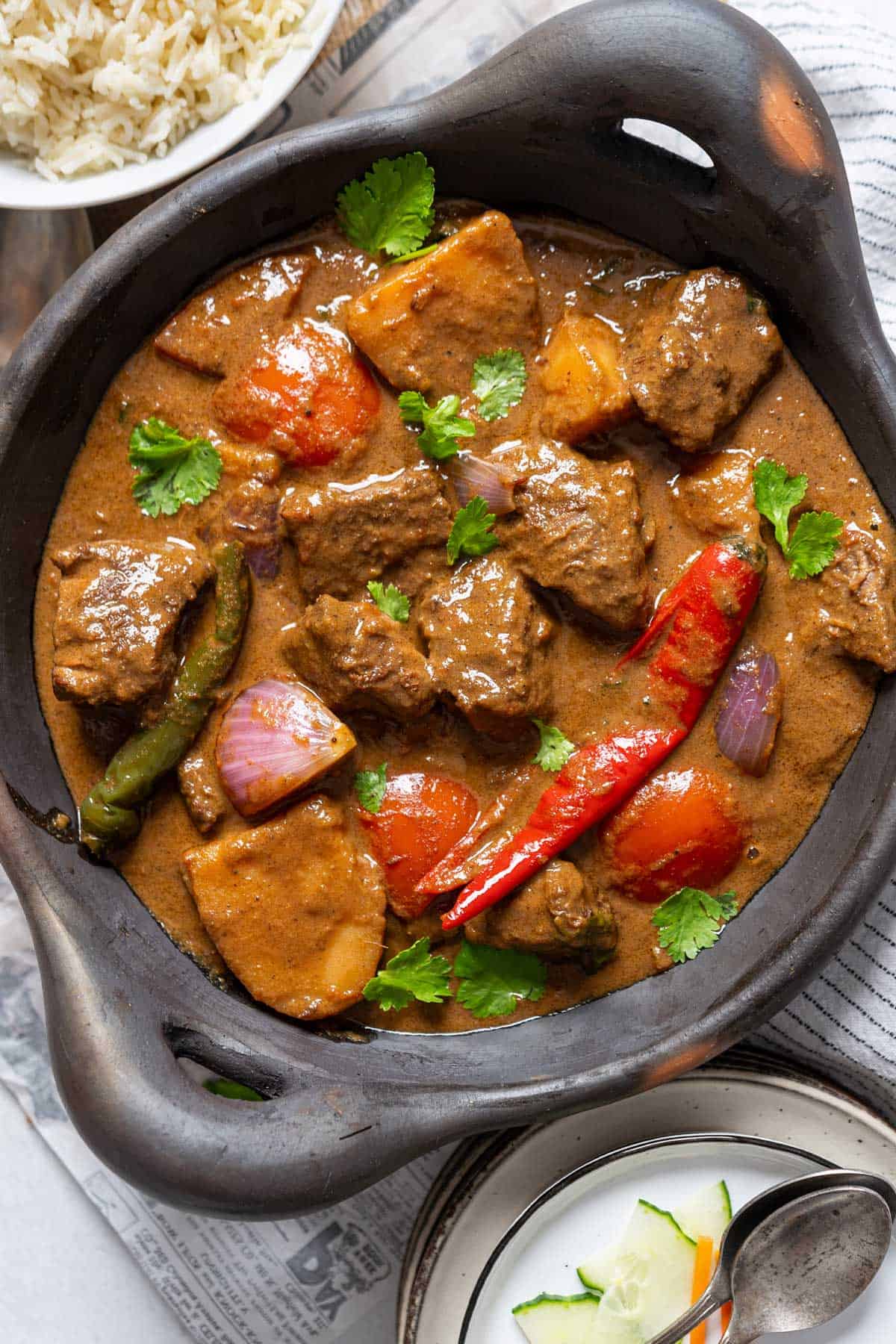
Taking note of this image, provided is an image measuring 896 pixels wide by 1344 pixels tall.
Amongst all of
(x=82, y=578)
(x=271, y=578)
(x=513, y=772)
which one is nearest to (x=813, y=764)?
(x=513, y=772)

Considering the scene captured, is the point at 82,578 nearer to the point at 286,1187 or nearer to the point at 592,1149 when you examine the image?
the point at 286,1187

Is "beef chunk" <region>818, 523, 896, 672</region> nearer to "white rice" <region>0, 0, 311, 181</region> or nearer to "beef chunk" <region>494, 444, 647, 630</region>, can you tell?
"beef chunk" <region>494, 444, 647, 630</region>

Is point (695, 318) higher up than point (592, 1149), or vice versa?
point (695, 318)

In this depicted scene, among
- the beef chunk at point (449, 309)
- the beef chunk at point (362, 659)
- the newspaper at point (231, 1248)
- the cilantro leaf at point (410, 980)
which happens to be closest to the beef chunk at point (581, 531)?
the beef chunk at point (449, 309)

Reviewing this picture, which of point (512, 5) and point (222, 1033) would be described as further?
point (512, 5)

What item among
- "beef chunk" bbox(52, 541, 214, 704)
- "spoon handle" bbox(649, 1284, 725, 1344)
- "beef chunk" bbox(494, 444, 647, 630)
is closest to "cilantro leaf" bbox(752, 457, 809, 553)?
"beef chunk" bbox(494, 444, 647, 630)

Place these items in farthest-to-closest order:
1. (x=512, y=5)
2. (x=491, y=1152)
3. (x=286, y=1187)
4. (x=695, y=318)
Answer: (x=512, y=5) → (x=491, y=1152) → (x=695, y=318) → (x=286, y=1187)
